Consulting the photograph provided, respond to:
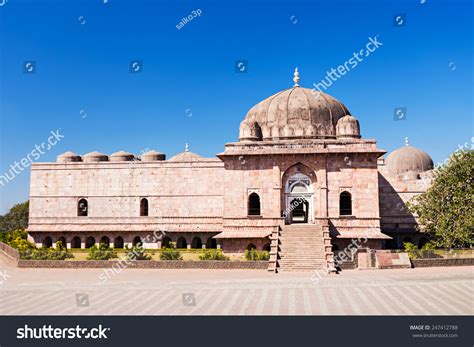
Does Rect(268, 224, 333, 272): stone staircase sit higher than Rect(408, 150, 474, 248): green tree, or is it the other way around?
Rect(408, 150, 474, 248): green tree

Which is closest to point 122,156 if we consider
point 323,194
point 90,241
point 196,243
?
point 90,241

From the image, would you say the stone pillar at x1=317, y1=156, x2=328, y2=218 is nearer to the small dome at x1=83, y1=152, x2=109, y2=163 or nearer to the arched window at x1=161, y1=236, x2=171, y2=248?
the arched window at x1=161, y1=236, x2=171, y2=248

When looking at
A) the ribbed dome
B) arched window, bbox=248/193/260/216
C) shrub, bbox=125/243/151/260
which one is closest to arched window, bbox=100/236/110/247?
shrub, bbox=125/243/151/260

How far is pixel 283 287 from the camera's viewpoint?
20672 mm

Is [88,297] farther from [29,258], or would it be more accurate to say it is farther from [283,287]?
[29,258]

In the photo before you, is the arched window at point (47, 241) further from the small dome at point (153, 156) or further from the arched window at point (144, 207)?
the small dome at point (153, 156)

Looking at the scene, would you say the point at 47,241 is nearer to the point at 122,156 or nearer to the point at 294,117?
the point at 122,156

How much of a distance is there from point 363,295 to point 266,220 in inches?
596

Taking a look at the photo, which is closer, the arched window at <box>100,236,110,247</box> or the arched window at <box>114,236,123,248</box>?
the arched window at <box>114,236,123,248</box>

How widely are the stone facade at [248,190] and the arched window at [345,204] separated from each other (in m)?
0.08

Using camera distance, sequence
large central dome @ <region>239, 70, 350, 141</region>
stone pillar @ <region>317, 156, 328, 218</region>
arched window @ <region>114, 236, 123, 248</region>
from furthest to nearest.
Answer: arched window @ <region>114, 236, 123, 248</region> → large central dome @ <region>239, 70, 350, 141</region> → stone pillar @ <region>317, 156, 328, 218</region>

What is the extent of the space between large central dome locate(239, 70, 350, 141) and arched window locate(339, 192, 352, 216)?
514cm

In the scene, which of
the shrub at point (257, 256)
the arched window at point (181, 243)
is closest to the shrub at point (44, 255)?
the arched window at point (181, 243)

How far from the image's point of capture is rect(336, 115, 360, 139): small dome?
117 feet
